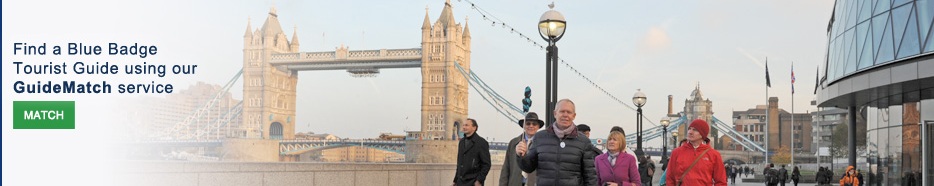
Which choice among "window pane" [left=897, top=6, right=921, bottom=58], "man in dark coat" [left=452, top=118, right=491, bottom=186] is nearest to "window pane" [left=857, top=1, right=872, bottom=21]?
"window pane" [left=897, top=6, right=921, bottom=58]

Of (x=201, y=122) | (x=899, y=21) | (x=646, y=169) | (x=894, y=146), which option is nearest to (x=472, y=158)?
(x=646, y=169)

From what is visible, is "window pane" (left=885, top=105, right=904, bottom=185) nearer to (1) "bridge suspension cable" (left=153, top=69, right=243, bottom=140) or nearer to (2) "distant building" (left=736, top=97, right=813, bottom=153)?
(2) "distant building" (left=736, top=97, right=813, bottom=153)

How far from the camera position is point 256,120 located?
5472 inches

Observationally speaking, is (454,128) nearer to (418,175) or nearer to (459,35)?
(459,35)

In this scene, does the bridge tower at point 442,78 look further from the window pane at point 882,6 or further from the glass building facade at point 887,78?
the window pane at point 882,6

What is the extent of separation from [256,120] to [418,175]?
422 ft

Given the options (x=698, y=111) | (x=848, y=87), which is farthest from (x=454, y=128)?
(x=848, y=87)

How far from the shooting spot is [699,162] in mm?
7020

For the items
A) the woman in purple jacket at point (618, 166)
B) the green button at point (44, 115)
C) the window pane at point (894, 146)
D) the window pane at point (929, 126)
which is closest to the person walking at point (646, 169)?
the woman in purple jacket at point (618, 166)

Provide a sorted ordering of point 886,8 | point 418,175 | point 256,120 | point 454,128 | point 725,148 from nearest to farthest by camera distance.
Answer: point 418,175
point 886,8
point 454,128
point 256,120
point 725,148

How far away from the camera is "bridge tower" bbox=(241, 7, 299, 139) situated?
446 ft

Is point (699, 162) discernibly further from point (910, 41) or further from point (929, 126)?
point (910, 41)

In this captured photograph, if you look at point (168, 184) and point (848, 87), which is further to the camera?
point (848, 87)

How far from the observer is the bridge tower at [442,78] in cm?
12725
